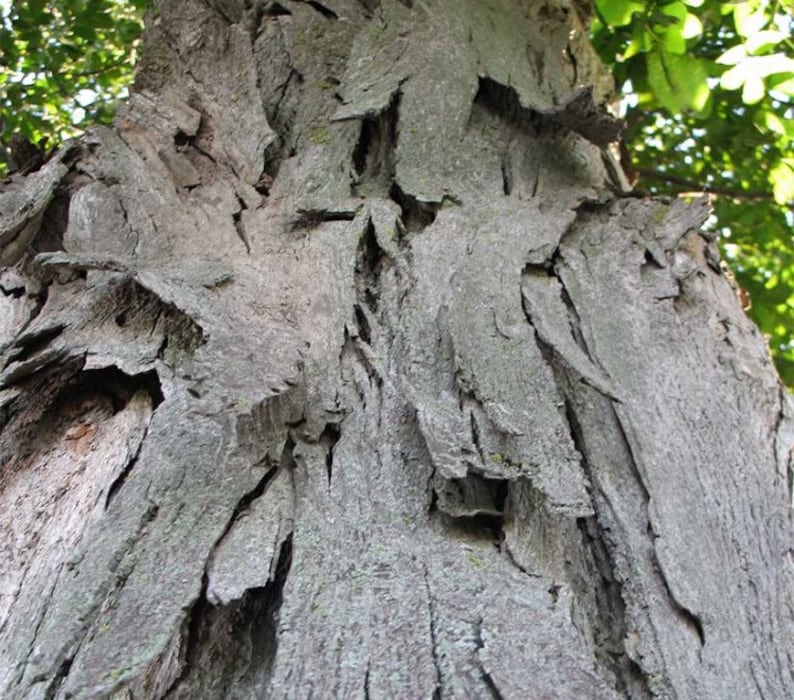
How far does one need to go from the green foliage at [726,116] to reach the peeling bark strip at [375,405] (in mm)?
393

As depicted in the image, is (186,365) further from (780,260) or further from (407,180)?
(780,260)

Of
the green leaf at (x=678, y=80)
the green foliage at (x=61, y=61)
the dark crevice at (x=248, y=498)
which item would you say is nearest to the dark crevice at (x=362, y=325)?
the dark crevice at (x=248, y=498)

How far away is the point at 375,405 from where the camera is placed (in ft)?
3.42

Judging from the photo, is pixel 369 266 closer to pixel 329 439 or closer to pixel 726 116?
pixel 329 439

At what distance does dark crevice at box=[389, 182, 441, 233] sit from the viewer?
4.48 ft

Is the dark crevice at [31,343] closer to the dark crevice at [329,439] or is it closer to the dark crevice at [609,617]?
the dark crevice at [329,439]

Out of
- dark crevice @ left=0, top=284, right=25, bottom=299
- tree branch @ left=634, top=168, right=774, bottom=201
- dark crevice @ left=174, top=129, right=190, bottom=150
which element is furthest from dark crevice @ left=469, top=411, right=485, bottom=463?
tree branch @ left=634, top=168, right=774, bottom=201

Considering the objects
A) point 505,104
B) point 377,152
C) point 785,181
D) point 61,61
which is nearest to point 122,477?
point 377,152

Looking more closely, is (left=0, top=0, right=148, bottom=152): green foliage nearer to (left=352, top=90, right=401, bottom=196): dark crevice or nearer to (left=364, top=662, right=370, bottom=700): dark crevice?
(left=352, top=90, right=401, bottom=196): dark crevice

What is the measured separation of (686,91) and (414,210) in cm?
88

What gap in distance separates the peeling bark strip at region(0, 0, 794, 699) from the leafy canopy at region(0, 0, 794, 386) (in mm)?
404

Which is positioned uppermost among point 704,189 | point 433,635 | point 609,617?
point 433,635

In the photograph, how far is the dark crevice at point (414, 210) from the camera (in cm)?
137

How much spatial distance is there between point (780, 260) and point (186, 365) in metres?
3.48
